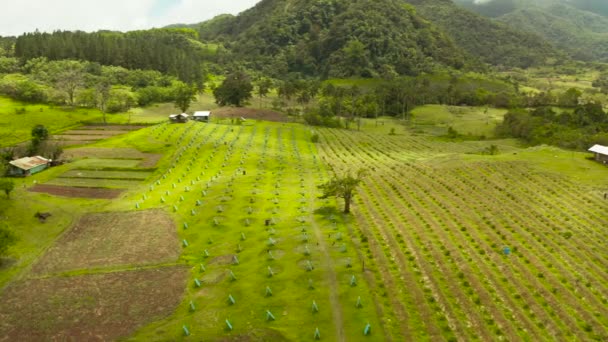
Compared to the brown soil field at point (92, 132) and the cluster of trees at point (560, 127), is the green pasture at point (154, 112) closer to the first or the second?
the brown soil field at point (92, 132)

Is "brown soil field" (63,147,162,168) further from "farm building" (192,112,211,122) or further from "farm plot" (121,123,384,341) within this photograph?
"farm building" (192,112,211,122)

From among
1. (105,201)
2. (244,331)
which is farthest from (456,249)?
(105,201)

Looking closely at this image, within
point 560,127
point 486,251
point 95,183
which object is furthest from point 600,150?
point 95,183

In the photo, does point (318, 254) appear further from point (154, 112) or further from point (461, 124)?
point (154, 112)

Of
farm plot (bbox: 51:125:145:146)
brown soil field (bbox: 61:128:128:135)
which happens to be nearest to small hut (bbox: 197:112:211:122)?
farm plot (bbox: 51:125:145:146)

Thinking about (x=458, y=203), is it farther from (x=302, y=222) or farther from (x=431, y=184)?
(x=302, y=222)

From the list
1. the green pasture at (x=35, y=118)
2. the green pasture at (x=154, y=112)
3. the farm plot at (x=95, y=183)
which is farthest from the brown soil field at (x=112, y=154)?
the green pasture at (x=154, y=112)

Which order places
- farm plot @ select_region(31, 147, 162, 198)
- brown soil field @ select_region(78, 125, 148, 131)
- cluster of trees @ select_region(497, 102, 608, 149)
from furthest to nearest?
brown soil field @ select_region(78, 125, 148, 131), cluster of trees @ select_region(497, 102, 608, 149), farm plot @ select_region(31, 147, 162, 198)
